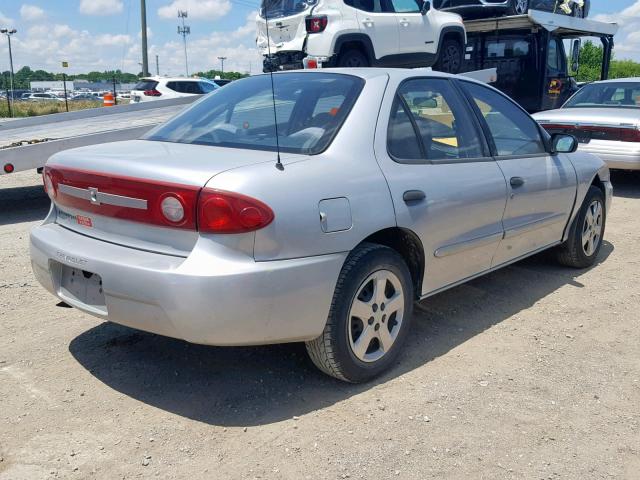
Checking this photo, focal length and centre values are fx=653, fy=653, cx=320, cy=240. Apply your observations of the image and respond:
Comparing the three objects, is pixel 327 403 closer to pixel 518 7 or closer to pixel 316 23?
pixel 316 23

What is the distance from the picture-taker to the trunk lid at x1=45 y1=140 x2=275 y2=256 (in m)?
2.84

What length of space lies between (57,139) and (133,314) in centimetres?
529

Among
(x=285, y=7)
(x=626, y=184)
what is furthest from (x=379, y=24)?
(x=626, y=184)

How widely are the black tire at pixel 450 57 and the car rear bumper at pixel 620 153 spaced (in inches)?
188

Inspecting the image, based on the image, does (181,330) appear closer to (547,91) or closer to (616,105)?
(616,105)

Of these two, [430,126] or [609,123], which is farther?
[609,123]

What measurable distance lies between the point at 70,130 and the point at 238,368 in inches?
227

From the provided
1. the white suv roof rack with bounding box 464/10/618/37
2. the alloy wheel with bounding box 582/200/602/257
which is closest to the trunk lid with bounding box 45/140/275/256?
the alloy wheel with bounding box 582/200/602/257

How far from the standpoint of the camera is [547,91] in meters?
13.1

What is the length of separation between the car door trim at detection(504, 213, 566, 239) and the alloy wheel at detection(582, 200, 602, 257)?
20.3 inches

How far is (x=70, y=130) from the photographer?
8211mm

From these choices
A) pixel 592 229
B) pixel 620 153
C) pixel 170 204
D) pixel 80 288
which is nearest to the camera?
pixel 170 204

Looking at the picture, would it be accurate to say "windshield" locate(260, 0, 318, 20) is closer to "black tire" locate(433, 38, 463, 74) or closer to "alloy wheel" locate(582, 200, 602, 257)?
"black tire" locate(433, 38, 463, 74)

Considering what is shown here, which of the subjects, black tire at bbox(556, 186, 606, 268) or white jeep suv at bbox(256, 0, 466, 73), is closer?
black tire at bbox(556, 186, 606, 268)
